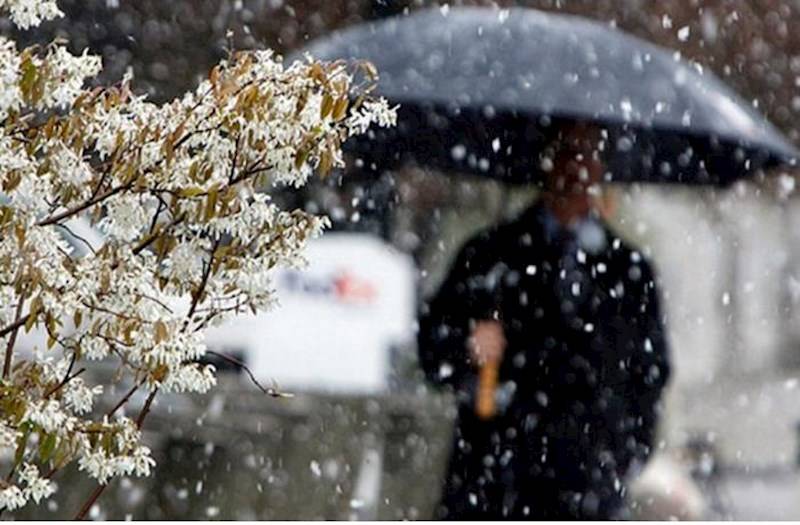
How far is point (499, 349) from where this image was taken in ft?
16.2

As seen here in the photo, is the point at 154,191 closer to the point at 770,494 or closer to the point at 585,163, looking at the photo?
the point at 585,163

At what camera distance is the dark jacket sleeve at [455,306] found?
4.79 m

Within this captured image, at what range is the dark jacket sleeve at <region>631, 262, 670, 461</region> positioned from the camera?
4.68 m

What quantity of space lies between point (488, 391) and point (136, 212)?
284 cm

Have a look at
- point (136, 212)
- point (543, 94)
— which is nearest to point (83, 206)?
point (136, 212)

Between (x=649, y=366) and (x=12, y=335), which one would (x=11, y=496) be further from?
(x=649, y=366)

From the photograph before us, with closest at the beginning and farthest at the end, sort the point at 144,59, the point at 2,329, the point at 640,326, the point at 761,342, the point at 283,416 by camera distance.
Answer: the point at 2,329 < the point at 640,326 < the point at 283,416 < the point at 144,59 < the point at 761,342

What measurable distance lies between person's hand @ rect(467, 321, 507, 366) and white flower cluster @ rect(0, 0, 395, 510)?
264cm

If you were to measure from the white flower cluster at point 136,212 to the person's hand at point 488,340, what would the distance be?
2.64 meters

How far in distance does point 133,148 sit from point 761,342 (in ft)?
53.9

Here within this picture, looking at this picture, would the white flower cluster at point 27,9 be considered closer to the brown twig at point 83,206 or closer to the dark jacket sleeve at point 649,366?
the brown twig at point 83,206

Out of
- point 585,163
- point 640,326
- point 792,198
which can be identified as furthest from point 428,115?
point 792,198

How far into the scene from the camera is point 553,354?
4.85 m

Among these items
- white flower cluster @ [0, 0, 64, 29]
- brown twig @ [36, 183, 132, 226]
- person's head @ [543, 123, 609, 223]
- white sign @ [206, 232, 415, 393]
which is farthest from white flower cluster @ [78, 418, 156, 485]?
white sign @ [206, 232, 415, 393]
